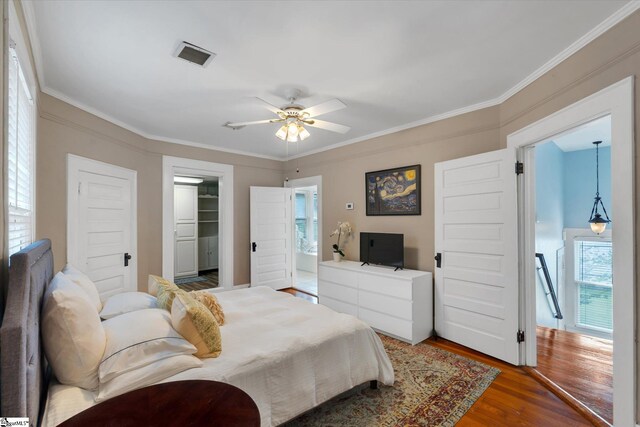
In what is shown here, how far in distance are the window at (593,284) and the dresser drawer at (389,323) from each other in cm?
421

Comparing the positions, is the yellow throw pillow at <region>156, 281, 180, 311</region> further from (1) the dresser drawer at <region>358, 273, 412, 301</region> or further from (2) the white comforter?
(1) the dresser drawer at <region>358, 273, 412, 301</region>

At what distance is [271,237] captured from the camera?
17.9ft

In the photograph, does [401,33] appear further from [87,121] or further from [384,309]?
[87,121]

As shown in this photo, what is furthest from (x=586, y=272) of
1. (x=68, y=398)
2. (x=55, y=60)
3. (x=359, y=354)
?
(x=55, y=60)

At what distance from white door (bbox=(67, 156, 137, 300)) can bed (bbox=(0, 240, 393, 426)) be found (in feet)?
3.89

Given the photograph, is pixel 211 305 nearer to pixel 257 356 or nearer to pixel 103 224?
pixel 257 356

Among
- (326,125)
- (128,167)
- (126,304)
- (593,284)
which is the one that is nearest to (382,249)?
(326,125)

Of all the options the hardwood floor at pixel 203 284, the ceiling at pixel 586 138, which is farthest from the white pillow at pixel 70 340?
the ceiling at pixel 586 138

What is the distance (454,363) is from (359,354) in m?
1.22

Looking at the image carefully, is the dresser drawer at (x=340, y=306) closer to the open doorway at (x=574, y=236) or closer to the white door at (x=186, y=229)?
the open doorway at (x=574, y=236)

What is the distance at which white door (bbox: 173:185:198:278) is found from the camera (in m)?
6.62

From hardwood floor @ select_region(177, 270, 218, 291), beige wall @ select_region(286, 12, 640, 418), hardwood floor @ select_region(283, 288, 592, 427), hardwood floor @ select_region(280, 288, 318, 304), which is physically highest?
beige wall @ select_region(286, 12, 640, 418)

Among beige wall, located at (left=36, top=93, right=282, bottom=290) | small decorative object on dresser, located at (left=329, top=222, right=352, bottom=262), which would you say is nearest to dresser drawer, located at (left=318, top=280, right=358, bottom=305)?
small decorative object on dresser, located at (left=329, top=222, right=352, bottom=262)

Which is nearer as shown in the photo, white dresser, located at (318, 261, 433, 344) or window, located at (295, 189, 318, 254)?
white dresser, located at (318, 261, 433, 344)
